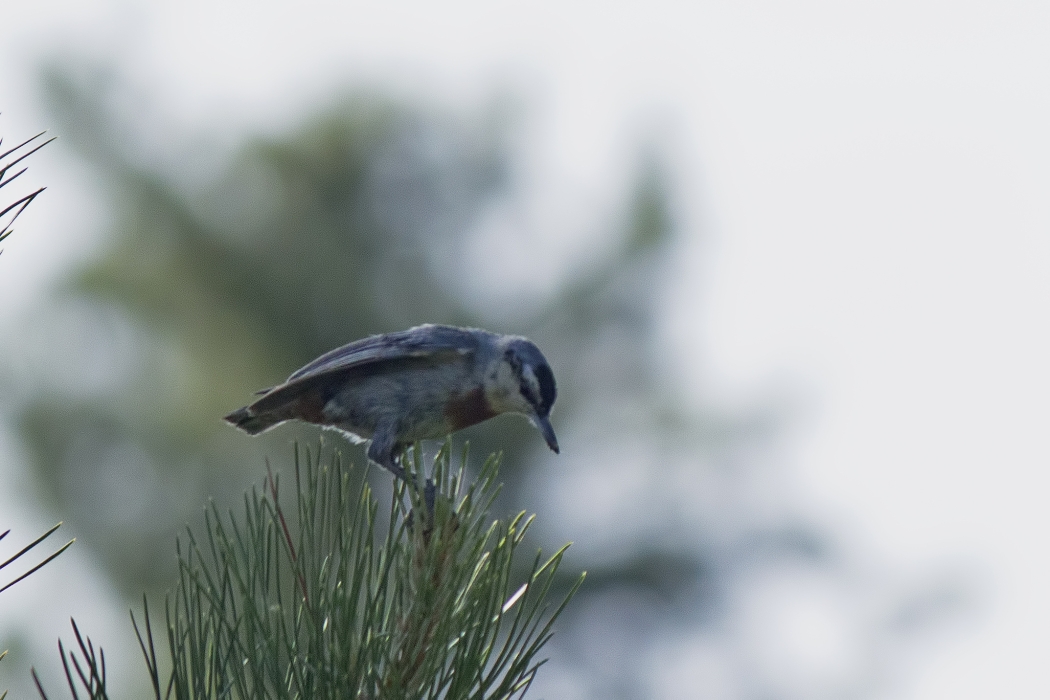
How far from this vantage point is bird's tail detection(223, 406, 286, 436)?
13.4ft

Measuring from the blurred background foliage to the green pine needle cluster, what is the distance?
30.5 feet

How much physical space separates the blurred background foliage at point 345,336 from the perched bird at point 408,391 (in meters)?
7.37

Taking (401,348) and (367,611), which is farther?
(401,348)

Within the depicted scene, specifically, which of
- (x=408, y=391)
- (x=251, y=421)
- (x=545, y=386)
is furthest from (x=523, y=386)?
(x=251, y=421)

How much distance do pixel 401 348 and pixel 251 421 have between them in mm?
575

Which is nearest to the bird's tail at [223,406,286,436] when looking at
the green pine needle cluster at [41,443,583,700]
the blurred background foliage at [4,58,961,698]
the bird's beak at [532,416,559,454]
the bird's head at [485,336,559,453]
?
the bird's head at [485,336,559,453]

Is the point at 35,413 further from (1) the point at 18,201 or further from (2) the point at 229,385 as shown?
(1) the point at 18,201

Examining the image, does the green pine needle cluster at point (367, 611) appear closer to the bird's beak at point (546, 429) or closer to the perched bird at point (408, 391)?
the bird's beak at point (546, 429)

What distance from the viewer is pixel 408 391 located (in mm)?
3967

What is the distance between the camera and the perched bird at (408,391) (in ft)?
12.9

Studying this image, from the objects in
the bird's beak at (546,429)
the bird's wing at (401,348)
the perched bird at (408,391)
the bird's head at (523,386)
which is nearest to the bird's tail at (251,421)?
the perched bird at (408,391)

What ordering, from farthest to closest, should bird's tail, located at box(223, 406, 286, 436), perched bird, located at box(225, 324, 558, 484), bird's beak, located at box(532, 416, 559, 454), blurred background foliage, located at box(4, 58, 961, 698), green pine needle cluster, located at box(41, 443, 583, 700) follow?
blurred background foliage, located at box(4, 58, 961, 698) < bird's tail, located at box(223, 406, 286, 436) < perched bird, located at box(225, 324, 558, 484) < bird's beak, located at box(532, 416, 559, 454) < green pine needle cluster, located at box(41, 443, 583, 700)

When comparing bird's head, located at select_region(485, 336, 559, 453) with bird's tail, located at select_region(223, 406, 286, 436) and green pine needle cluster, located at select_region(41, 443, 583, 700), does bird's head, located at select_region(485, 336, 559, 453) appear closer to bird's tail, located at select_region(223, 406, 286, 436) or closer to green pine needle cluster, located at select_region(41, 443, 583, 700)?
bird's tail, located at select_region(223, 406, 286, 436)

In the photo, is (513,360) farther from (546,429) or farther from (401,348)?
(401,348)
